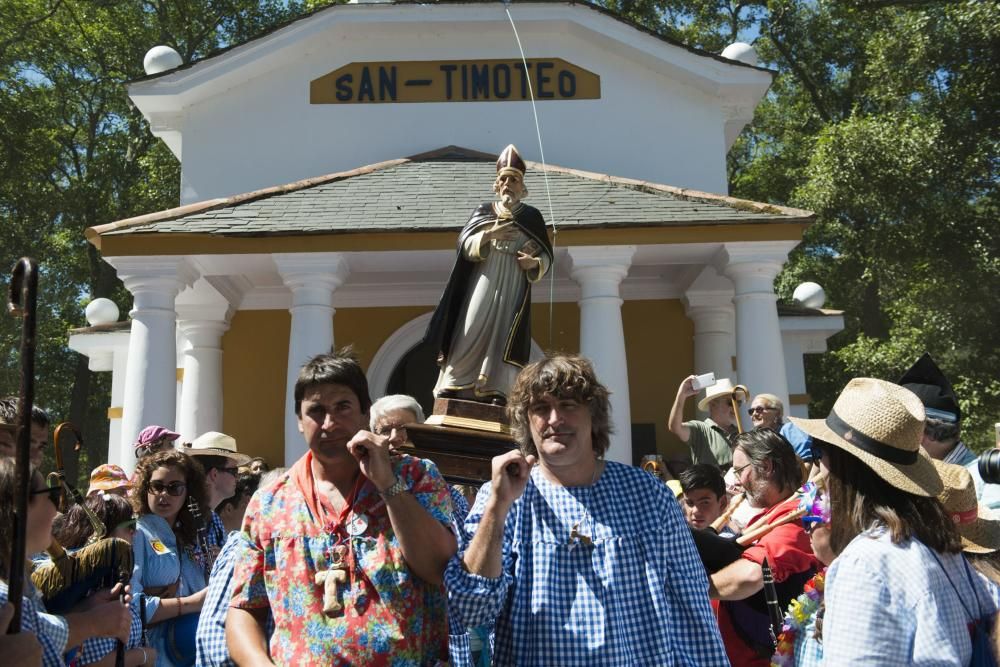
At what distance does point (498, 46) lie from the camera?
48.8 feet

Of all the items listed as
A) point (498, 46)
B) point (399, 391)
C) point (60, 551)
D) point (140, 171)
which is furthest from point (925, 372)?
point (140, 171)

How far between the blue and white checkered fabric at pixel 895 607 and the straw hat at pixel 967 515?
42 centimetres

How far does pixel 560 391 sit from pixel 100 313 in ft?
48.5

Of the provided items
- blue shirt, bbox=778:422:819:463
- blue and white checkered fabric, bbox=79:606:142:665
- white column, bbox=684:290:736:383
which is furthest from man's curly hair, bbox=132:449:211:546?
white column, bbox=684:290:736:383

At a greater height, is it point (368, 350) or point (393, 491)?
point (368, 350)

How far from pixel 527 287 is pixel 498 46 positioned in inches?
318

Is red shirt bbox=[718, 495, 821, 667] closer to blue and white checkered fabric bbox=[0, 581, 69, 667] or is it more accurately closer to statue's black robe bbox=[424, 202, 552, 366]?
blue and white checkered fabric bbox=[0, 581, 69, 667]

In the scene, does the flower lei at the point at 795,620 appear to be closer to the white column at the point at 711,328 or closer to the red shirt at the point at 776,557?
the red shirt at the point at 776,557

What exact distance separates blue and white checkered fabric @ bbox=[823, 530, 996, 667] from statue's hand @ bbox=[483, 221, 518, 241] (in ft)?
16.3

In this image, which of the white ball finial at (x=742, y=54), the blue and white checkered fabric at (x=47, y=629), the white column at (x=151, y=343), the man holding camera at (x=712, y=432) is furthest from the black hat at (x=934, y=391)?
the white ball finial at (x=742, y=54)

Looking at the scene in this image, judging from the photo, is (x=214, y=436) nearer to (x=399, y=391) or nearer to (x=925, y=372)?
(x=925, y=372)

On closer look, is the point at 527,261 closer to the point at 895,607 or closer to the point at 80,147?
the point at 895,607

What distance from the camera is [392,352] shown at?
14039mm

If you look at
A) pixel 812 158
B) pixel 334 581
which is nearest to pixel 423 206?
pixel 334 581
